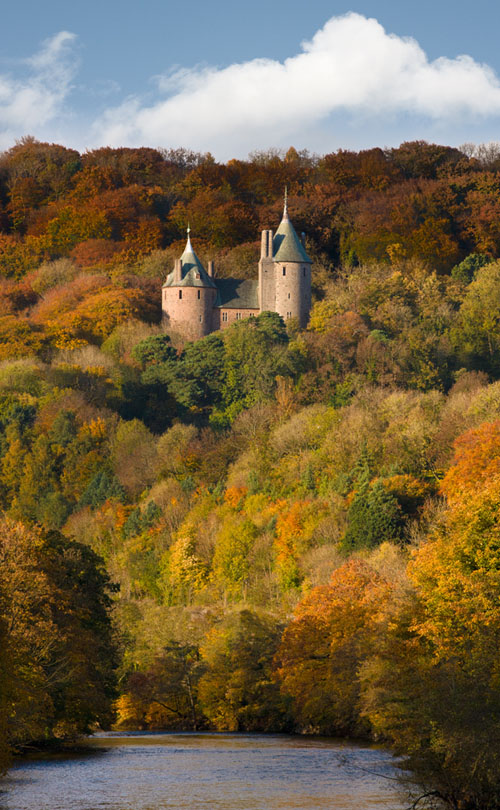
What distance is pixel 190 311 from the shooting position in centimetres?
10731

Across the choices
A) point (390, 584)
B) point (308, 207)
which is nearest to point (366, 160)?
point (308, 207)

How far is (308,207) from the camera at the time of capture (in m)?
117

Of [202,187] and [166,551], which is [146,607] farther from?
[202,187]

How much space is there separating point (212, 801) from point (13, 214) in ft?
300

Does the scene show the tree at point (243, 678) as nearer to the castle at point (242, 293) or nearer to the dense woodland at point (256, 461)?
the dense woodland at point (256, 461)

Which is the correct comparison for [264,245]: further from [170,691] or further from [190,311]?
[170,691]

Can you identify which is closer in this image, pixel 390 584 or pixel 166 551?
pixel 390 584

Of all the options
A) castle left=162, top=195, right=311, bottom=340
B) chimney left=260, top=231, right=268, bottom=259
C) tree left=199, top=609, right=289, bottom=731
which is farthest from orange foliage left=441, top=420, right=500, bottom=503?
chimney left=260, top=231, right=268, bottom=259

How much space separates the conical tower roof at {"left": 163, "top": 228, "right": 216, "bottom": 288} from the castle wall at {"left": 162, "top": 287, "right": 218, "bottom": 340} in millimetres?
337

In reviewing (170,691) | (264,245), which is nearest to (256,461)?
(264,245)

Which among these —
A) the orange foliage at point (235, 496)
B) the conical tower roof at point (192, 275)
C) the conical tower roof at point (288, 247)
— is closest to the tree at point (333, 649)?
the orange foliage at point (235, 496)

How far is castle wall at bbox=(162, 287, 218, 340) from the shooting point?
352 feet

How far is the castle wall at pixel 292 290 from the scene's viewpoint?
106312 millimetres

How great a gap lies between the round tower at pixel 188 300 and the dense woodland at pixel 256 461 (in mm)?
1977
